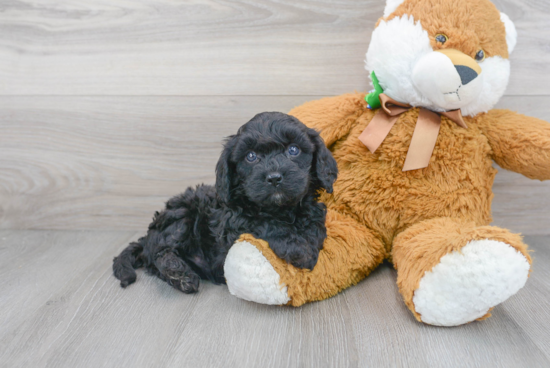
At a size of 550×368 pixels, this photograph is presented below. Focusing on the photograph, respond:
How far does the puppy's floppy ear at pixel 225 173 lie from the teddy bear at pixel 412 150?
154mm

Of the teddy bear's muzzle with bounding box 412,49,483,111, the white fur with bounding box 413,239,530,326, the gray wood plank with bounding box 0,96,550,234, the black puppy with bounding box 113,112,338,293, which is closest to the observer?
the white fur with bounding box 413,239,530,326

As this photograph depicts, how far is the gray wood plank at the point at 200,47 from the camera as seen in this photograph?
170 cm

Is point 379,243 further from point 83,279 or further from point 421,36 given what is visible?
point 83,279

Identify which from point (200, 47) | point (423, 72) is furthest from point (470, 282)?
point (200, 47)

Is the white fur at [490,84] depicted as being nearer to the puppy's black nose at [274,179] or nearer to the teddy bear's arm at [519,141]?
the teddy bear's arm at [519,141]

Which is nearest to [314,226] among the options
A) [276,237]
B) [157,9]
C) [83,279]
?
[276,237]

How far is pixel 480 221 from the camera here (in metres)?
1.43

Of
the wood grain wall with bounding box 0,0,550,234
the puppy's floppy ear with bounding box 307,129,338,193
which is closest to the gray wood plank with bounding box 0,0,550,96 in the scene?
the wood grain wall with bounding box 0,0,550,234

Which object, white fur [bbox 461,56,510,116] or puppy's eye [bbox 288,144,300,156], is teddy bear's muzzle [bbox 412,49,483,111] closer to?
white fur [bbox 461,56,510,116]

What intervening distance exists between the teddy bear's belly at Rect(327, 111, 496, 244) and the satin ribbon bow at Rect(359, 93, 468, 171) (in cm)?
3

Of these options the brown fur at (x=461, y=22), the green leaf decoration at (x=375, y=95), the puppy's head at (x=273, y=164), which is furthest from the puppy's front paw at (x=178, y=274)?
the brown fur at (x=461, y=22)

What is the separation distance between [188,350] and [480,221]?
1083 millimetres

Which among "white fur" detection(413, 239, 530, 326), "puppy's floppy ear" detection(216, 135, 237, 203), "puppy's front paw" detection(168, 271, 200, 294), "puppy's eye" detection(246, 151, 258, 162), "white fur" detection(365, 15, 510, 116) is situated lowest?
"puppy's front paw" detection(168, 271, 200, 294)

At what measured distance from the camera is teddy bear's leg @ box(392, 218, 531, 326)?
3.32ft
